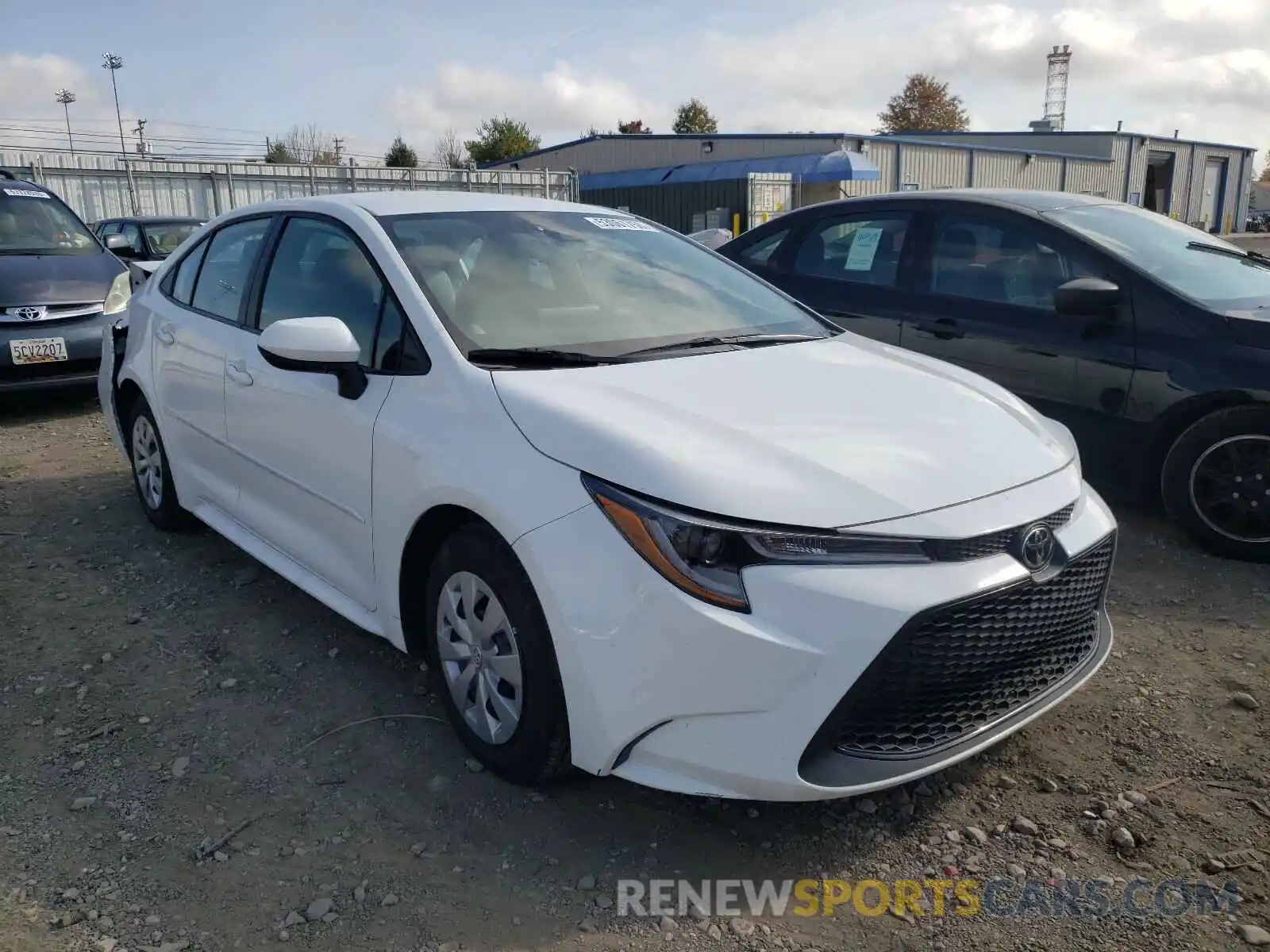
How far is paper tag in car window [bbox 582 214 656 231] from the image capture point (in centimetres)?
383

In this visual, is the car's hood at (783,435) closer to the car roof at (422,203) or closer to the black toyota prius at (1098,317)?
the car roof at (422,203)

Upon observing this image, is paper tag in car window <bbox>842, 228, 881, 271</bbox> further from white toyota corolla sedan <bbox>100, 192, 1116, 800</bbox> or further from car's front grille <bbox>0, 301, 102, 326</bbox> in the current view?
car's front grille <bbox>0, 301, 102, 326</bbox>

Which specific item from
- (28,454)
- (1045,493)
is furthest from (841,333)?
(28,454)

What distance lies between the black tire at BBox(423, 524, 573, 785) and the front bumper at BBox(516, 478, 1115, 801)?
0.07 metres

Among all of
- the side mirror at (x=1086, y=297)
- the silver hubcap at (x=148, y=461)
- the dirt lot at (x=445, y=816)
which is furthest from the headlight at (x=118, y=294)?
the side mirror at (x=1086, y=297)

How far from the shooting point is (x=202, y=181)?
21.7 metres

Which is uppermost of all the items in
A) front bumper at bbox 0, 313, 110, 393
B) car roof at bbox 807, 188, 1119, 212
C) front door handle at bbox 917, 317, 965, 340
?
car roof at bbox 807, 188, 1119, 212

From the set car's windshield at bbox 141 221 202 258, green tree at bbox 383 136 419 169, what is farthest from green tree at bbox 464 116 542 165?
car's windshield at bbox 141 221 202 258

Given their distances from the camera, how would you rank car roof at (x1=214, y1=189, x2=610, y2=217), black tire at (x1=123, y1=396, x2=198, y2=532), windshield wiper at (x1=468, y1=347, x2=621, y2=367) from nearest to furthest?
windshield wiper at (x1=468, y1=347, x2=621, y2=367), car roof at (x1=214, y1=189, x2=610, y2=217), black tire at (x1=123, y1=396, x2=198, y2=532)

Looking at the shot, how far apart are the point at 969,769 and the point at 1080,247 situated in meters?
3.03

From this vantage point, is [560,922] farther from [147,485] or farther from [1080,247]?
[1080,247]

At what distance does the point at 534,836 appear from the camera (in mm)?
2598

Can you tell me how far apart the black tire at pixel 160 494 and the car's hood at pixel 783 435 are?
2579 mm

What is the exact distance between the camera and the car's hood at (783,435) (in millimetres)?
2297
